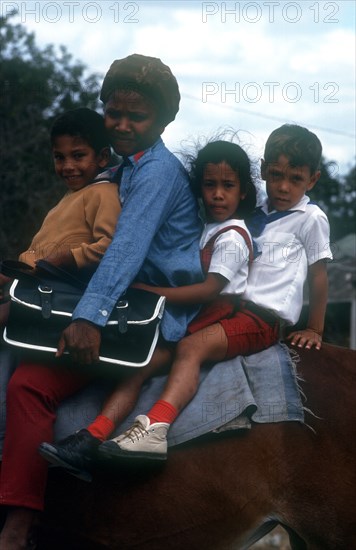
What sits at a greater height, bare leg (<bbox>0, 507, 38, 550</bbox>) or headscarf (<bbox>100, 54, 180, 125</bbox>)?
headscarf (<bbox>100, 54, 180, 125</bbox>)

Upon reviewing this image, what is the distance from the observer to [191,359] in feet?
12.0

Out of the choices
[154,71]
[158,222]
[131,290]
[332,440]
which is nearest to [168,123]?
[154,71]

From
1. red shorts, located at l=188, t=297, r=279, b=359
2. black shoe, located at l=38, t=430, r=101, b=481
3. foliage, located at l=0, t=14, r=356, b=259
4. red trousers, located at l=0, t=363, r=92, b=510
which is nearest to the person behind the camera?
black shoe, located at l=38, t=430, r=101, b=481

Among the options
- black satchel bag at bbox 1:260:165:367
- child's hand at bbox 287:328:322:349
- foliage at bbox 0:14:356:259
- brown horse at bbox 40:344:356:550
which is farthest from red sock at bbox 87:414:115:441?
foliage at bbox 0:14:356:259

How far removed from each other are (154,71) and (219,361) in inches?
53.3

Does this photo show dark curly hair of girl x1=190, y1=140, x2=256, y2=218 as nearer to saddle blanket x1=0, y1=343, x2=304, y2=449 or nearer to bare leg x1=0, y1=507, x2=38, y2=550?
saddle blanket x1=0, y1=343, x2=304, y2=449

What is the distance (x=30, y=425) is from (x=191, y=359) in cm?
74

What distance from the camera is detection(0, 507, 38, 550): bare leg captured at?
3.44 m

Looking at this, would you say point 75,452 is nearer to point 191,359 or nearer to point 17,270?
point 191,359

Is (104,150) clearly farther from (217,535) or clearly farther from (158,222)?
(217,535)

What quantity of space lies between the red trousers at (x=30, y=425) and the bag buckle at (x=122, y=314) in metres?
0.33

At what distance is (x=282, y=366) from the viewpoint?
12.6 ft

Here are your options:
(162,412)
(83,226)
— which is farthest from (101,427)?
(83,226)

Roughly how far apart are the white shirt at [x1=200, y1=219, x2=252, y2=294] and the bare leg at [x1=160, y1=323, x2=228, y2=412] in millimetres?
212
